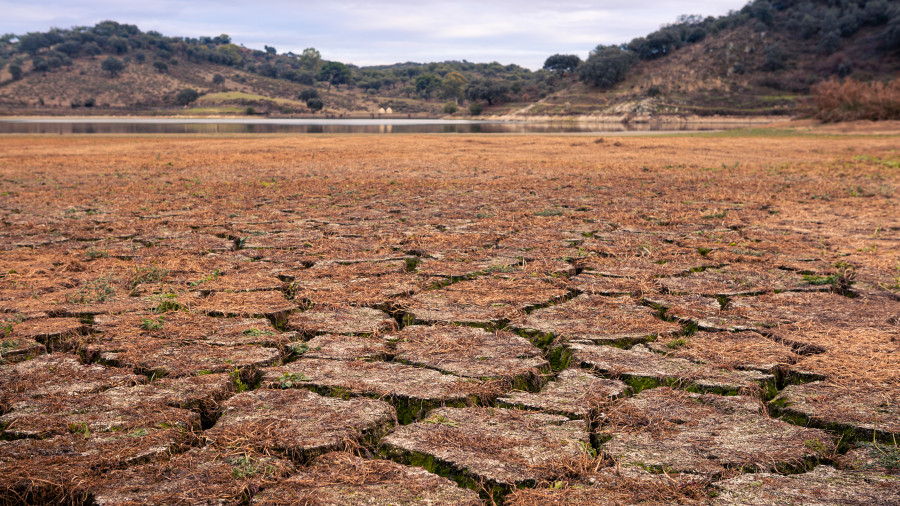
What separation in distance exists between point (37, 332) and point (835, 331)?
4.66 metres

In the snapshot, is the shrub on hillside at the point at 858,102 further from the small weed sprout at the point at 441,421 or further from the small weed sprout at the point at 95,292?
the small weed sprout at the point at 441,421

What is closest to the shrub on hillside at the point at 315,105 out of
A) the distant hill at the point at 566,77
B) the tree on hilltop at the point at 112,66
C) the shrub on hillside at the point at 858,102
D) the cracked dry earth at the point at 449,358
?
the distant hill at the point at 566,77

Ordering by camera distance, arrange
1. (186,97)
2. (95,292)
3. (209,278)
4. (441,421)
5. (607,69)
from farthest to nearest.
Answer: (186,97), (607,69), (209,278), (95,292), (441,421)

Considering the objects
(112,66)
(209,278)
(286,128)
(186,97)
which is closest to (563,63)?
(186,97)

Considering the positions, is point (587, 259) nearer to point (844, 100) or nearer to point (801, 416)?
point (801, 416)

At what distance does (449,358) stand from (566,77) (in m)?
133

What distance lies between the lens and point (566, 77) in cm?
12950

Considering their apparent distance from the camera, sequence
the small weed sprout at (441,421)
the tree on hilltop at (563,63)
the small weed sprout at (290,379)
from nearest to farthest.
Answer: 1. the small weed sprout at (441,421)
2. the small weed sprout at (290,379)
3. the tree on hilltop at (563,63)

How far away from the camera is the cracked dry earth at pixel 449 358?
2334mm

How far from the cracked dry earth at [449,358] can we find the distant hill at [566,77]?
76.3m

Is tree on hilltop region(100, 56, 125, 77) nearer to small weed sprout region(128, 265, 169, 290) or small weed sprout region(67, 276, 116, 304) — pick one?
small weed sprout region(128, 265, 169, 290)

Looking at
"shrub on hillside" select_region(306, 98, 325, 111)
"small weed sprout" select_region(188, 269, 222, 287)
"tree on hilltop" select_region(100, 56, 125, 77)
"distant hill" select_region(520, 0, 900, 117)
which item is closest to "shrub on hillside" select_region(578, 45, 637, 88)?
"distant hill" select_region(520, 0, 900, 117)

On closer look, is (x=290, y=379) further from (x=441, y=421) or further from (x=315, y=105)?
(x=315, y=105)

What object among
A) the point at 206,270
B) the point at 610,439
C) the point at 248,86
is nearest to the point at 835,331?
the point at 610,439
